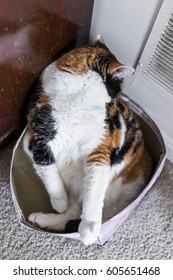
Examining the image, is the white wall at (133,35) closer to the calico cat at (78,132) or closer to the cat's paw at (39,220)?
the calico cat at (78,132)

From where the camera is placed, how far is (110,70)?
2.95ft

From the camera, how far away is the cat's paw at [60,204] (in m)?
0.99

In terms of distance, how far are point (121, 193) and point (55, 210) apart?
24cm

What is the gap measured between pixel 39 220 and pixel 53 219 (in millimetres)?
44

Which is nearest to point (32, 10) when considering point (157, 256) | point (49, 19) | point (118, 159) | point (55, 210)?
point (49, 19)

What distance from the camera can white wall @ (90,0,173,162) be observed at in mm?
963

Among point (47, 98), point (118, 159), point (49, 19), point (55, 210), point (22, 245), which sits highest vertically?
point (49, 19)

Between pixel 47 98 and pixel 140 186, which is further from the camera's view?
pixel 140 186

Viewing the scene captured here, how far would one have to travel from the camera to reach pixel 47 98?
3.08 feet

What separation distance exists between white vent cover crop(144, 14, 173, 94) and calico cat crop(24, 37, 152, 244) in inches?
5.5

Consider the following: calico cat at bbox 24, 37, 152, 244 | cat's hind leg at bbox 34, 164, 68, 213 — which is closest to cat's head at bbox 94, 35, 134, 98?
calico cat at bbox 24, 37, 152, 244

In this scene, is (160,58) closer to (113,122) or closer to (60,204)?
(113,122)

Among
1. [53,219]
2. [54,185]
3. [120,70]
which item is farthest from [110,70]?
[53,219]
